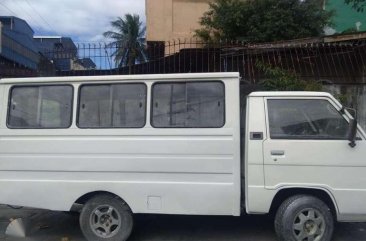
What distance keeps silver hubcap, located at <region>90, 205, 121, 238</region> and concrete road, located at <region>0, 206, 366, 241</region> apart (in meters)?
0.40

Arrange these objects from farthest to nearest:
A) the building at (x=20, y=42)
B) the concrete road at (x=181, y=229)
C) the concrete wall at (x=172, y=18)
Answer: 1. the building at (x=20, y=42)
2. the concrete wall at (x=172, y=18)
3. the concrete road at (x=181, y=229)

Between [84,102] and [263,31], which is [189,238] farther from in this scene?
[263,31]

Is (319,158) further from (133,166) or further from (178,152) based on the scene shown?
(133,166)

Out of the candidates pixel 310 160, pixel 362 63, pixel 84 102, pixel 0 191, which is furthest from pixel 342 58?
pixel 0 191

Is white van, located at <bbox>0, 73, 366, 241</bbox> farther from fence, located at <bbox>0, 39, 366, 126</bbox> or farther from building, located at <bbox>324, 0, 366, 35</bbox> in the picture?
building, located at <bbox>324, 0, 366, 35</bbox>

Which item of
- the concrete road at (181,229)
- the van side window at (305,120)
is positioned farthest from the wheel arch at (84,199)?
the van side window at (305,120)

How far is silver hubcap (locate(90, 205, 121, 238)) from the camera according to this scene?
6.55 meters

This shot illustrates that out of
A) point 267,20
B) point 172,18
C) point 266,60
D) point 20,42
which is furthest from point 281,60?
point 20,42

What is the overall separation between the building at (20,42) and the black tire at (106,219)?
1377 inches

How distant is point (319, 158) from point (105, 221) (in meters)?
2.84

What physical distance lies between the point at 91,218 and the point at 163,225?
1346mm

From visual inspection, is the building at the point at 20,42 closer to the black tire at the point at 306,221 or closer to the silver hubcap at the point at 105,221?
the silver hubcap at the point at 105,221

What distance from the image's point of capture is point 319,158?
6180mm

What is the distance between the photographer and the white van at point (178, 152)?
6.21m
